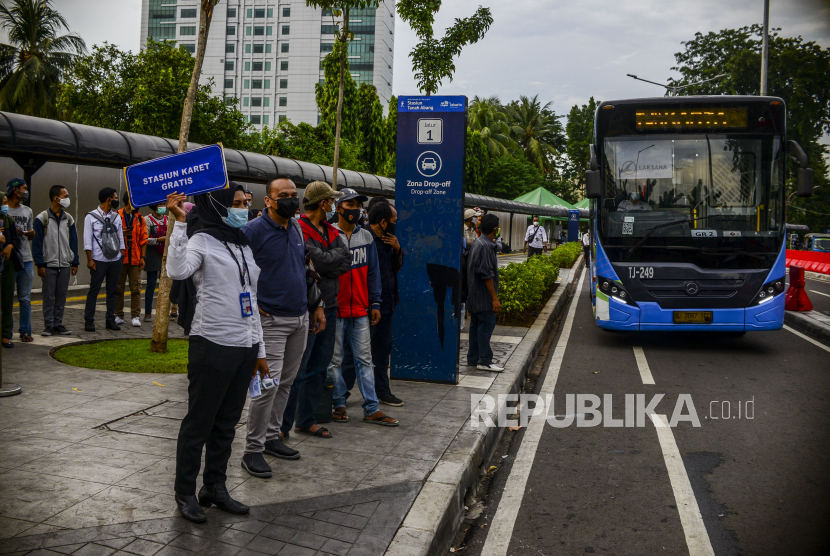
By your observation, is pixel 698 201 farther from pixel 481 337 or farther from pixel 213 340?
pixel 213 340

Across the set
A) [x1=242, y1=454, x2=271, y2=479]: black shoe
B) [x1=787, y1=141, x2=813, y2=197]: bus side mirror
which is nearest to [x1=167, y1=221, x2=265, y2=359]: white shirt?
[x1=242, y1=454, x2=271, y2=479]: black shoe

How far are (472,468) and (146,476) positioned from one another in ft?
6.89

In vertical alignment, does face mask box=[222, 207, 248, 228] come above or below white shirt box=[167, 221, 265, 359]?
above

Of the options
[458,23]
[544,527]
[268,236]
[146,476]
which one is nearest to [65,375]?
[146,476]

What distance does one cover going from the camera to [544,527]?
4074mm

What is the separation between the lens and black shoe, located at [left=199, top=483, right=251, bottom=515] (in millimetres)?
3711

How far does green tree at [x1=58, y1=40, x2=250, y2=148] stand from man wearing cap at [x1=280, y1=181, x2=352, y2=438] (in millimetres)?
20438

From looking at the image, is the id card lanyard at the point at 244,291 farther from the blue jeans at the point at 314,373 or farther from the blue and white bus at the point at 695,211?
the blue and white bus at the point at 695,211

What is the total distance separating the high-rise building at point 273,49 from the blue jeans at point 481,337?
250ft

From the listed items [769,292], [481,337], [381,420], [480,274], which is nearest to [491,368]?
[481,337]

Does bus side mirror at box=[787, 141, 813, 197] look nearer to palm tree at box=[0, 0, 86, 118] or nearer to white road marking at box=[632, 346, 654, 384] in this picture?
white road marking at box=[632, 346, 654, 384]

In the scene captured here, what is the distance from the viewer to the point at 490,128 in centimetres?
5744

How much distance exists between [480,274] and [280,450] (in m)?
3.92

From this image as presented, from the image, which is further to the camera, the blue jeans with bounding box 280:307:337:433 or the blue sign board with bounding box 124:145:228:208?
the blue jeans with bounding box 280:307:337:433
